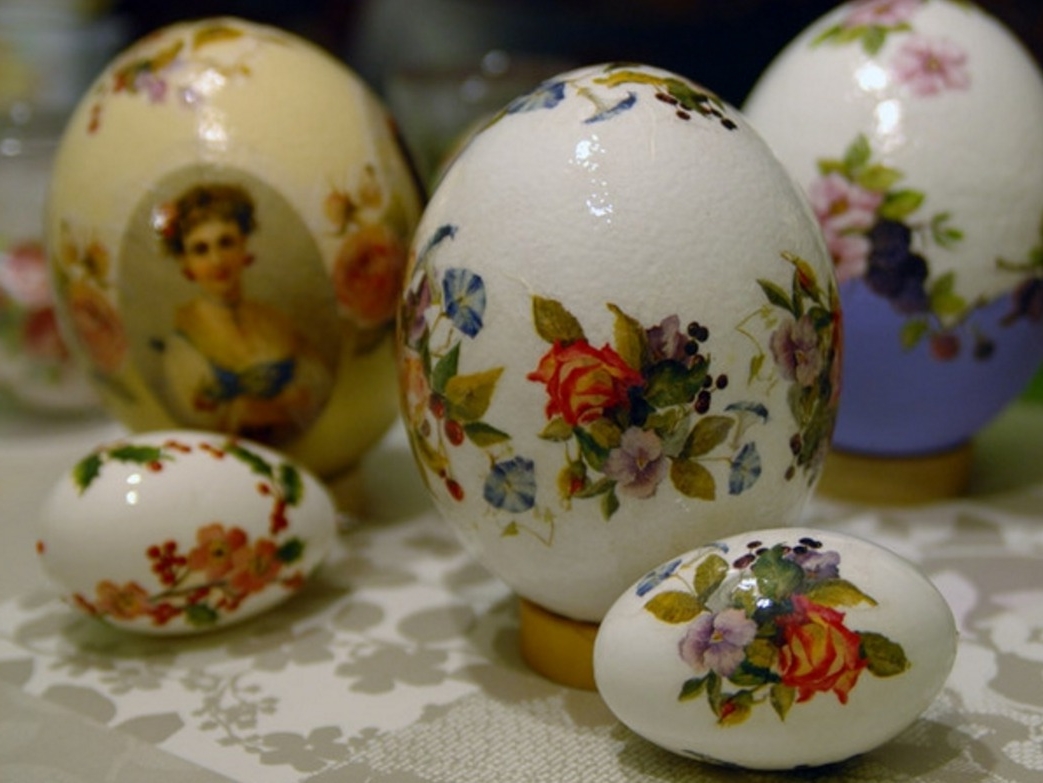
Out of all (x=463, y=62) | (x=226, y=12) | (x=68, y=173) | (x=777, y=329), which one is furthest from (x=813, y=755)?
(x=226, y=12)

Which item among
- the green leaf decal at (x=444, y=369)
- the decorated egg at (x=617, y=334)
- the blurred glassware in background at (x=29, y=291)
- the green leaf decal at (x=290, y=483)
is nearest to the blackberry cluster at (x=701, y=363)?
the decorated egg at (x=617, y=334)

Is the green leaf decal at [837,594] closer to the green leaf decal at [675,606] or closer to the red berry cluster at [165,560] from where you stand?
the green leaf decal at [675,606]

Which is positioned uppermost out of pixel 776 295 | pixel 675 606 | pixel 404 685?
pixel 776 295

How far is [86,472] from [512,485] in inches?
9.5

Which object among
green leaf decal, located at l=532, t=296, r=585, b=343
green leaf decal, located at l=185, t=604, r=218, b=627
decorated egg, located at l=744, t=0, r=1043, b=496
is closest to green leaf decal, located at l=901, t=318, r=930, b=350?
decorated egg, located at l=744, t=0, r=1043, b=496

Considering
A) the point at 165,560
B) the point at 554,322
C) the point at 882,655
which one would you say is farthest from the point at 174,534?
the point at 882,655

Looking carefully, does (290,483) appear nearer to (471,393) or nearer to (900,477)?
(471,393)

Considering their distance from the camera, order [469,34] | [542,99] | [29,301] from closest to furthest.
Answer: [542,99] < [29,301] < [469,34]

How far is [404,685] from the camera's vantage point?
67 centimetres

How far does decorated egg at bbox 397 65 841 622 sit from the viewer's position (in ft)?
1.91

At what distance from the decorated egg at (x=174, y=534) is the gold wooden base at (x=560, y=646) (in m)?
0.14

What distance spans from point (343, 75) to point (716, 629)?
45 centimetres

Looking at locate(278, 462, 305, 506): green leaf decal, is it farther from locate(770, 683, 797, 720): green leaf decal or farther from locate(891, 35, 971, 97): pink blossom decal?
locate(891, 35, 971, 97): pink blossom decal

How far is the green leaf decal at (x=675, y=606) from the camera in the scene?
545mm
